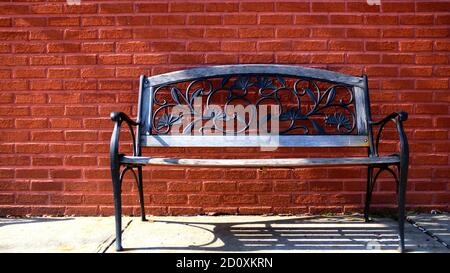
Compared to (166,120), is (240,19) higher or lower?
higher

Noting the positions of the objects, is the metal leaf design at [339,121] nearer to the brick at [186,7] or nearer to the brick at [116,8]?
the brick at [186,7]

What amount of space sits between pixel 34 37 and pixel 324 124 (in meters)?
2.15

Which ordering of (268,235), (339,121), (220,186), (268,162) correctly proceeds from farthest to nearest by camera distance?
1. (220,186)
2. (339,121)
3. (268,235)
4. (268,162)

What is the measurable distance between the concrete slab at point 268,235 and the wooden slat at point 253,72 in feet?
3.13

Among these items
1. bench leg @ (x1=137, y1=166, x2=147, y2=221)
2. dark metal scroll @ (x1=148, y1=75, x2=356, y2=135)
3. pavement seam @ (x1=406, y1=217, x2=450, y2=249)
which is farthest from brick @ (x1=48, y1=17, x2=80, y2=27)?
pavement seam @ (x1=406, y1=217, x2=450, y2=249)

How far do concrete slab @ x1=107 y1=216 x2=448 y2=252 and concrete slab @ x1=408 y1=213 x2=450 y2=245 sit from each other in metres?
0.09

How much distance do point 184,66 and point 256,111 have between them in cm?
60

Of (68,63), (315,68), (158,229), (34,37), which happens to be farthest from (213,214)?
(34,37)

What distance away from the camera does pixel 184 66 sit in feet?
11.2

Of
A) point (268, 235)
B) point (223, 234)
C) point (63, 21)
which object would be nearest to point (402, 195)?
point (268, 235)

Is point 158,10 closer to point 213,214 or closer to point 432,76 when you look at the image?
point 213,214

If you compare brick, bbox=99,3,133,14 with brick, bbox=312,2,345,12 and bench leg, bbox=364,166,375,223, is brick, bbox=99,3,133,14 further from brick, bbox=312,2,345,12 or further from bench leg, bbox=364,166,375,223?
bench leg, bbox=364,166,375,223

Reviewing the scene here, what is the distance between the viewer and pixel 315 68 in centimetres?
331

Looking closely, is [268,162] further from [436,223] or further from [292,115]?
[436,223]
